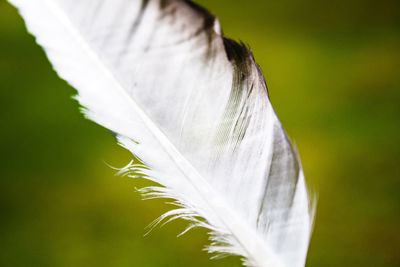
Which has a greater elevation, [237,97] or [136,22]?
[136,22]

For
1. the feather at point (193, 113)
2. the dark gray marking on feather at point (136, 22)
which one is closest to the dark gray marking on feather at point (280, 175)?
the feather at point (193, 113)

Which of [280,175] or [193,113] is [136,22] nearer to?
[193,113]

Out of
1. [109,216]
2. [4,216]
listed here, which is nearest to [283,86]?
[109,216]

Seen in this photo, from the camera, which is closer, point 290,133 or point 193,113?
point 193,113

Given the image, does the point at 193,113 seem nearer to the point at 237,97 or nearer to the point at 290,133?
the point at 237,97

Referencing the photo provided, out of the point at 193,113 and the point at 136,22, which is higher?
the point at 136,22

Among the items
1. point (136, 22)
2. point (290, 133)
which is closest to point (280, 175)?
point (290, 133)

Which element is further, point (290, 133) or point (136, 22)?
point (290, 133)

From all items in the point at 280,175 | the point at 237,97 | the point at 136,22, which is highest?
the point at 136,22
